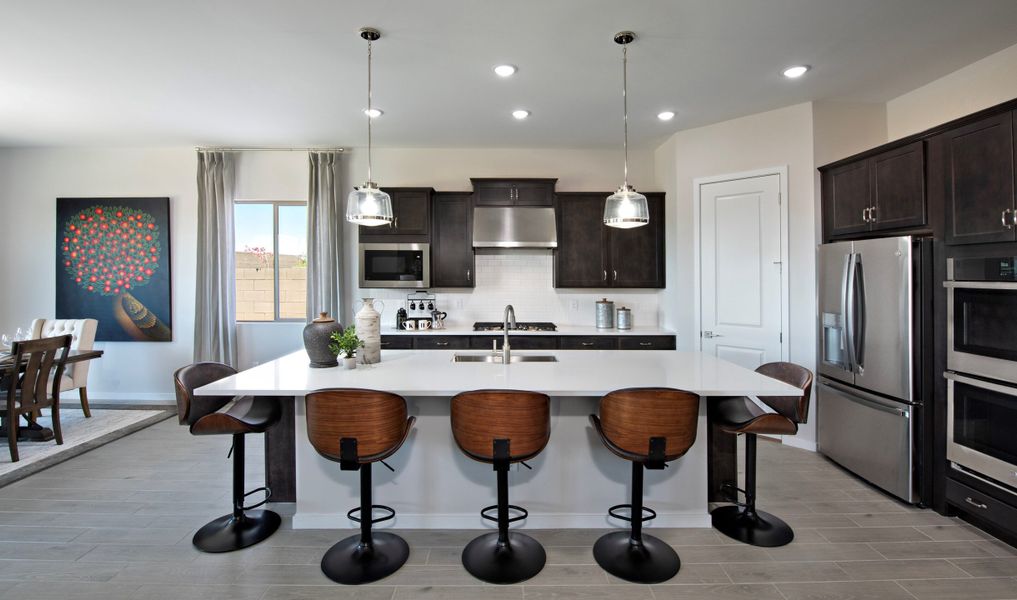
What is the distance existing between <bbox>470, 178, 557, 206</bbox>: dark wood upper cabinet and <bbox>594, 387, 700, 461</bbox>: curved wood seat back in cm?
320

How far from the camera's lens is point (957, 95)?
3.32 m

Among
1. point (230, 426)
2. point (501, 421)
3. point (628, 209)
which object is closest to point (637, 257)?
point (628, 209)

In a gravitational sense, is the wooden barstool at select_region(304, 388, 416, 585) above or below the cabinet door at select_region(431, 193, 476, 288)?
below

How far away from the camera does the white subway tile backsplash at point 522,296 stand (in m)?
5.28

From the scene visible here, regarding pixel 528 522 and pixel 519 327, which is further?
pixel 519 327

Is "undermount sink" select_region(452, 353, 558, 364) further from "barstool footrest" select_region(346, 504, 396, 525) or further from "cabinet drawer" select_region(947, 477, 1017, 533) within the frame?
"cabinet drawer" select_region(947, 477, 1017, 533)

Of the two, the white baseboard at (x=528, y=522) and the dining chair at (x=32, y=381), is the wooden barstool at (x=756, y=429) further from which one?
the dining chair at (x=32, y=381)

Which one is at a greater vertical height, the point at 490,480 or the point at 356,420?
the point at 356,420

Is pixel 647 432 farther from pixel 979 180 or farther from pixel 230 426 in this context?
pixel 979 180

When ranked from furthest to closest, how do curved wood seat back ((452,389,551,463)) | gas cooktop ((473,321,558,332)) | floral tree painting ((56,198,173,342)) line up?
floral tree painting ((56,198,173,342))
gas cooktop ((473,321,558,332))
curved wood seat back ((452,389,551,463))

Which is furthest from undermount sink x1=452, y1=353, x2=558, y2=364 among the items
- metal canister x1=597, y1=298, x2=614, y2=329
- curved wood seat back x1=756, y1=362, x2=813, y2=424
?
metal canister x1=597, y1=298, x2=614, y2=329

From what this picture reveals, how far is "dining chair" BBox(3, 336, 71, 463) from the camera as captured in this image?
137 inches

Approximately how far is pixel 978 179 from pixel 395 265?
14.4 ft

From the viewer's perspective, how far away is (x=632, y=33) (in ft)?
9.10
